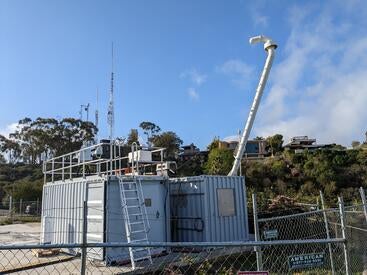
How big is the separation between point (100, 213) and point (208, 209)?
3644mm

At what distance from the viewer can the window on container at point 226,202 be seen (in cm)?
1478

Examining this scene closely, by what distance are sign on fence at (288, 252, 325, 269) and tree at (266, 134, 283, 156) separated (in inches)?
2033

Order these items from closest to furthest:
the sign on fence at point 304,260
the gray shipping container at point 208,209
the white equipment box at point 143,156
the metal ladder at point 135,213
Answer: the sign on fence at point 304,260 → the metal ladder at point 135,213 → the gray shipping container at point 208,209 → the white equipment box at point 143,156

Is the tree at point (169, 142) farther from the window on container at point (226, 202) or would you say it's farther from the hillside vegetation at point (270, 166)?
the window on container at point (226, 202)

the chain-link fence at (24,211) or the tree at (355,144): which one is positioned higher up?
the tree at (355,144)

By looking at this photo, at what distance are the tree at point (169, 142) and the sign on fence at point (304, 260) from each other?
53.9 m

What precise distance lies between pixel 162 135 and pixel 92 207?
48.2m

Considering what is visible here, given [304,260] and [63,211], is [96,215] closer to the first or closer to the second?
[63,211]

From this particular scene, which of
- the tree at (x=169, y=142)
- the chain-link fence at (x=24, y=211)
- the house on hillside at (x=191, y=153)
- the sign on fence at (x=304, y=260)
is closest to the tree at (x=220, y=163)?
the house on hillside at (x=191, y=153)

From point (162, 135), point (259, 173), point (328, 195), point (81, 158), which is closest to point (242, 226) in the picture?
point (81, 158)

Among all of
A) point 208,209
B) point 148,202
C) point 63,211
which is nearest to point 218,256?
point 208,209

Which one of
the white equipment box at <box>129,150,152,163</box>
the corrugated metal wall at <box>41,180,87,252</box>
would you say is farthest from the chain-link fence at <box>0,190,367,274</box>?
the white equipment box at <box>129,150,152,163</box>

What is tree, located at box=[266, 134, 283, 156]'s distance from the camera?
56.8 metres

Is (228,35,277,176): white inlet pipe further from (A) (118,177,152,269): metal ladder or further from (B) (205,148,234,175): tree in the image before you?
(B) (205,148,234,175): tree
